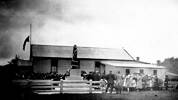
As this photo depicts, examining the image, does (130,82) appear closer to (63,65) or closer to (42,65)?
(63,65)

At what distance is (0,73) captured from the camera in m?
9.03

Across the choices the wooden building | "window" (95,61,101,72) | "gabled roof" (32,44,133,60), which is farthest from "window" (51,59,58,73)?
"window" (95,61,101,72)

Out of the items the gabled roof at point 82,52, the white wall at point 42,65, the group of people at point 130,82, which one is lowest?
the group of people at point 130,82

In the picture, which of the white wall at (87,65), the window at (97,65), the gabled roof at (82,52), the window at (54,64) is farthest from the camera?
the window at (97,65)

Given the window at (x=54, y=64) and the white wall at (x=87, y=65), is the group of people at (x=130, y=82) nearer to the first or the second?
the window at (x=54, y=64)

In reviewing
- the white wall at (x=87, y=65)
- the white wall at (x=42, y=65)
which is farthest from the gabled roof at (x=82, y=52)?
the white wall at (x=42, y=65)

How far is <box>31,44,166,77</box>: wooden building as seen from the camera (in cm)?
3034

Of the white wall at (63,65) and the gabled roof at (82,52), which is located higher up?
the gabled roof at (82,52)

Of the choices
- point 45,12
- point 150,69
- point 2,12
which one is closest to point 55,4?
point 45,12

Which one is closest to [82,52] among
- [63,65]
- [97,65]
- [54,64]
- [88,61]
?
[88,61]

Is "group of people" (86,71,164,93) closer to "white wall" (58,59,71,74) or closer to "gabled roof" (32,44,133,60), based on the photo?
"white wall" (58,59,71,74)

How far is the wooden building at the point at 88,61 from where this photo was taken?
3034 cm

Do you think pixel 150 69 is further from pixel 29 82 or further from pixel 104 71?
pixel 29 82

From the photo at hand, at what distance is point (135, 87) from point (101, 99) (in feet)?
21.6
